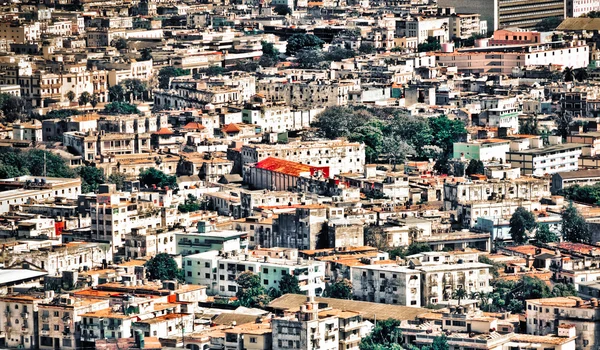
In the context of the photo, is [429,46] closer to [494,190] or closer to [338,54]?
[338,54]

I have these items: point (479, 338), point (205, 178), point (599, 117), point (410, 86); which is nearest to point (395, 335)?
point (479, 338)

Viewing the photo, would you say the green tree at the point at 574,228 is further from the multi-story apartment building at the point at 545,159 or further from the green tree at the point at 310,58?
the green tree at the point at 310,58

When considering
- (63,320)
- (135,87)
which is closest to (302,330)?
(63,320)

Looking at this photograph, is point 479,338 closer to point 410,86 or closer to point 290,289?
point 290,289

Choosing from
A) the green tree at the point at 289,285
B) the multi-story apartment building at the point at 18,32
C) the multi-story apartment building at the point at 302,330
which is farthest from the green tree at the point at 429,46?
the multi-story apartment building at the point at 302,330

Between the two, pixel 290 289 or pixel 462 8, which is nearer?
pixel 290 289
